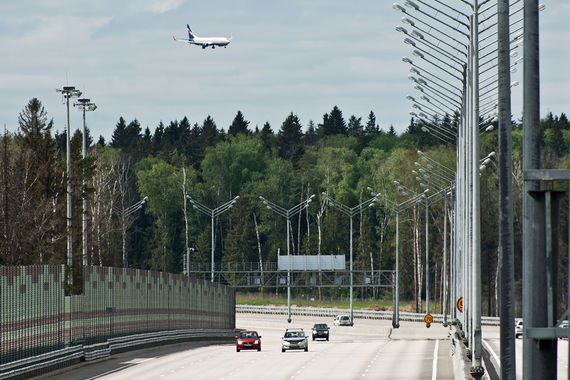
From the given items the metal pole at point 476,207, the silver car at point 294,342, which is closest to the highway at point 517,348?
the silver car at point 294,342

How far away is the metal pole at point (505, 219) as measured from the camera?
2289 centimetres

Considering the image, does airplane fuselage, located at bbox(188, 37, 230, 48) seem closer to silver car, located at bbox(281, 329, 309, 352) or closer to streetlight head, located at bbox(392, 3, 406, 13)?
silver car, located at bbox(281, 329, 309, 352)

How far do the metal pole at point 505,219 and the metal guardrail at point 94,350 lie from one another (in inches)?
905

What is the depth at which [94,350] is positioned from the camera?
62375 millimetres

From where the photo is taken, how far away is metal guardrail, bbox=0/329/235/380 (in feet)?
155

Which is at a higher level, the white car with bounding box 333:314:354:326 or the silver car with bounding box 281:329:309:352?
the silver car with bounding box 281:329:309:352

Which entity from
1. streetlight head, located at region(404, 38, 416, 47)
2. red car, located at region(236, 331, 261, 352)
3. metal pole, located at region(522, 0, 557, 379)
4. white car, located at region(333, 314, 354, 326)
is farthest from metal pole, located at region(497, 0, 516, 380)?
white car, located at region(333, 314, 354, 326)

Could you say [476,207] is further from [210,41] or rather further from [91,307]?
[210,41]

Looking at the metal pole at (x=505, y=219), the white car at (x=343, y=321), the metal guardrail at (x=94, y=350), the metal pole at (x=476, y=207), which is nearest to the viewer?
the metal pole at (x=505, y=219)

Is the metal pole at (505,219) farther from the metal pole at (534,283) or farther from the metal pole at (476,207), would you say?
the metal pole at (476,207)

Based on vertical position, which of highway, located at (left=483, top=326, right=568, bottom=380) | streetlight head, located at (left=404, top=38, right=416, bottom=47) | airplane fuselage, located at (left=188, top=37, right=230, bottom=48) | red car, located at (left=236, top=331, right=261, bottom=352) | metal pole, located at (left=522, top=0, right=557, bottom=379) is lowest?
highway, located at (left=483, top=326, right=568, bottom=380)

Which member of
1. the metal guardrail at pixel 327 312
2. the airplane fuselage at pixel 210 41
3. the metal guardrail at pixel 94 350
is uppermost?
the airplane fuselage at pixel 210 41

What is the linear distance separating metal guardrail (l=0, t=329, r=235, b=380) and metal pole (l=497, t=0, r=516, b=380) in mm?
22989

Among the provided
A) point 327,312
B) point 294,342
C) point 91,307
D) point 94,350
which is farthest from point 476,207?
point 327,312
